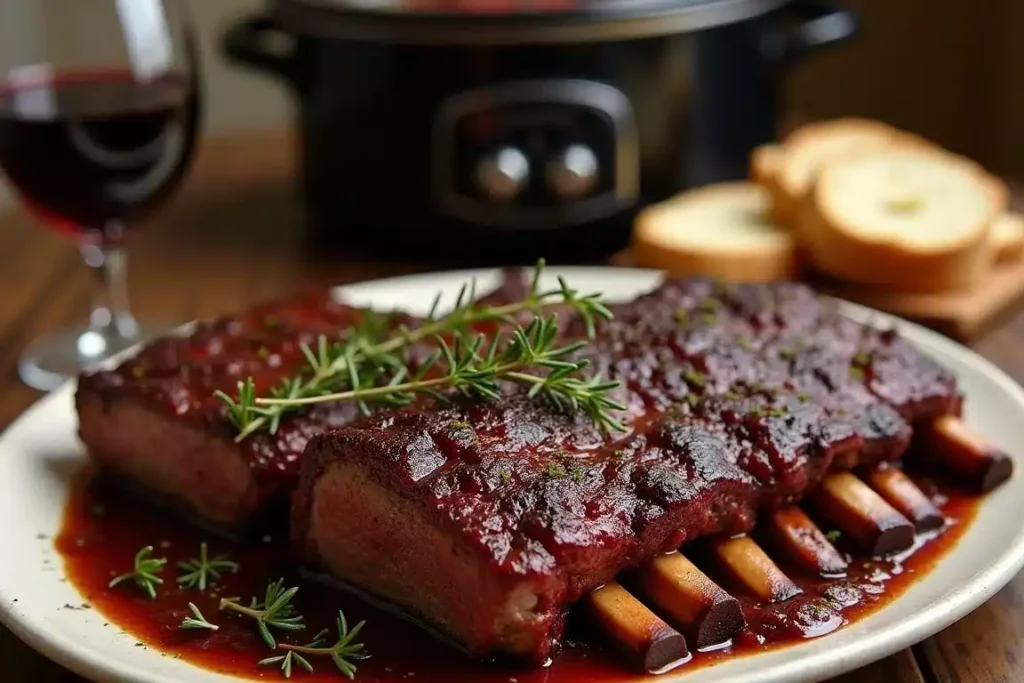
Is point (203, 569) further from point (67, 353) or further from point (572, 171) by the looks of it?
point (572, 171)

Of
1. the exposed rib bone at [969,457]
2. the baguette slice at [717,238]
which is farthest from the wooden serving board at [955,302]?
the exposed rib bone at [969,457]

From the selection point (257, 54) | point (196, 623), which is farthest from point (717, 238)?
point (196, 623)

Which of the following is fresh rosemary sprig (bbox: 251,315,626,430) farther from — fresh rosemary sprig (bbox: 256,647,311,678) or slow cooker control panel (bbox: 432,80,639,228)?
slow cooker control panel (bbox: 432,80,639,228)

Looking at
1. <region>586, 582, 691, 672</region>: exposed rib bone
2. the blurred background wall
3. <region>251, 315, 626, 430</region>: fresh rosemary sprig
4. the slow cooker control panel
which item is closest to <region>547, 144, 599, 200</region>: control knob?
the slow cooker control panel

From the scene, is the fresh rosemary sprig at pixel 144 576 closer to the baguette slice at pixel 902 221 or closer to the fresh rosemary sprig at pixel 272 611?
the fresh rosemary sprig at pixel 272 611

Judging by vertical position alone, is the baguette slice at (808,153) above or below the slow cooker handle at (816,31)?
below
